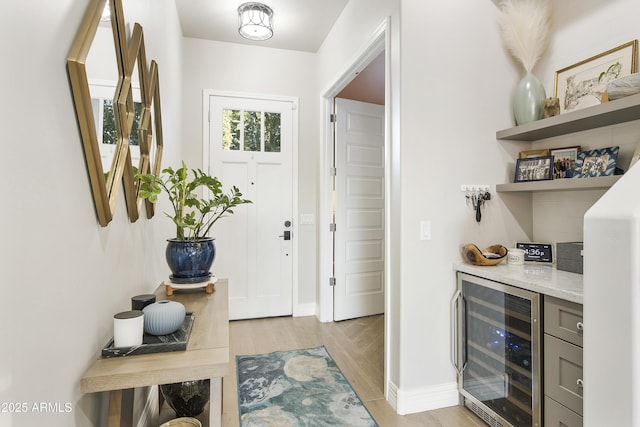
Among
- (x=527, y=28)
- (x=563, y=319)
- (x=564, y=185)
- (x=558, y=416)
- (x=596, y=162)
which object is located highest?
(x=527, y=28)

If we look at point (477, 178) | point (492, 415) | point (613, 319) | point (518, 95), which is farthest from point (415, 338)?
point (518, 95)

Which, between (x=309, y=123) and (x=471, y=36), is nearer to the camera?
(x=471, y=36)

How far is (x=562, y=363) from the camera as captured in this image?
150 cm

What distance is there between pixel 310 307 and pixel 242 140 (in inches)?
79.5

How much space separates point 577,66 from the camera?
6.60ft

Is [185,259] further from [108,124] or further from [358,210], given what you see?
[358,210]

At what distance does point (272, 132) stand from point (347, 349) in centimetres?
237

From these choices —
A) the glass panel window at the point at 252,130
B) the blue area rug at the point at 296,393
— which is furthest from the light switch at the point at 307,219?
the blue area rug at the point at 296,393

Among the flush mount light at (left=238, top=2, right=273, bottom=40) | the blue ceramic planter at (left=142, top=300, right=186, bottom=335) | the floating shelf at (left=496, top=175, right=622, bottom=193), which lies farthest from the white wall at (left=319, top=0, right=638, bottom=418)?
the blue ceramic planter at (left=142, top=300, right=186, bottom=335)

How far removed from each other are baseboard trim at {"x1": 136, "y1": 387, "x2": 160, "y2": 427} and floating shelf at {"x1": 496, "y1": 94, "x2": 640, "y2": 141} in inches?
103

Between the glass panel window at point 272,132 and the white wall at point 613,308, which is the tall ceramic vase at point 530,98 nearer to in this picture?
the white wall at point 613,308

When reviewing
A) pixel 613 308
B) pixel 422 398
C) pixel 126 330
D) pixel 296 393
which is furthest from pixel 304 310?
pixel 613 308

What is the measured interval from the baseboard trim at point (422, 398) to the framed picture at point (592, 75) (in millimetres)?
1881

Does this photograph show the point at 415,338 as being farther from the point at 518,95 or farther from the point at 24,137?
the point at 24,137
